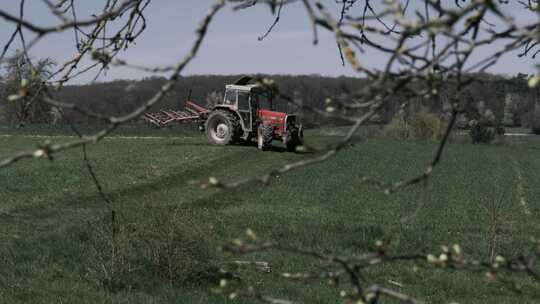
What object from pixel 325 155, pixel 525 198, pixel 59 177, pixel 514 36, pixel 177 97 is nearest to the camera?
pixel 325 155

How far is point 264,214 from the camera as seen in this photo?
632 inches

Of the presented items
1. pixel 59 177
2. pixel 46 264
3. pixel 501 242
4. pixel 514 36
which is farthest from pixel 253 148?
Result: pixel 514 36

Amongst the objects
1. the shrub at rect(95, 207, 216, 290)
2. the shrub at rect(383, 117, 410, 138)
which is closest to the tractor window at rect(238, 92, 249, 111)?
the shrub at rect(95, 207, 216, 290)

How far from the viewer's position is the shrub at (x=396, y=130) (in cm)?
5246

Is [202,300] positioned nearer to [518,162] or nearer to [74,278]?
[74,278]

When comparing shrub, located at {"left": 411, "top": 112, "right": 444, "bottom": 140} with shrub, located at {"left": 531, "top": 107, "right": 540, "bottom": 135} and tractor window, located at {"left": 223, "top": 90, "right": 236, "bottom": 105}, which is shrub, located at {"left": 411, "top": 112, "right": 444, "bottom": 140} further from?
tractor window, located at {"left": 223, "top": 90, "right": 236, "bottom": 105}

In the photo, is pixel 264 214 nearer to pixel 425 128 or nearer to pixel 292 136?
pixel 292 136

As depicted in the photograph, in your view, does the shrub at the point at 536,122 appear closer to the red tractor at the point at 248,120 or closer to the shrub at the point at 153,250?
the red tractor at the point at 248,120

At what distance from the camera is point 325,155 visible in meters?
1.69

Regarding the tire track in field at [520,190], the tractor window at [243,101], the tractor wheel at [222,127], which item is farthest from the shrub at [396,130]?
the tractor window at [243,101]

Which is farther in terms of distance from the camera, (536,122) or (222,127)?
(536,122)

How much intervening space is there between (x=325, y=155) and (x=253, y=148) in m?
30.2

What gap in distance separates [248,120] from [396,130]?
24803 mm

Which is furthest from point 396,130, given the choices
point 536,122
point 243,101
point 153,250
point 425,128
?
point 153,250
